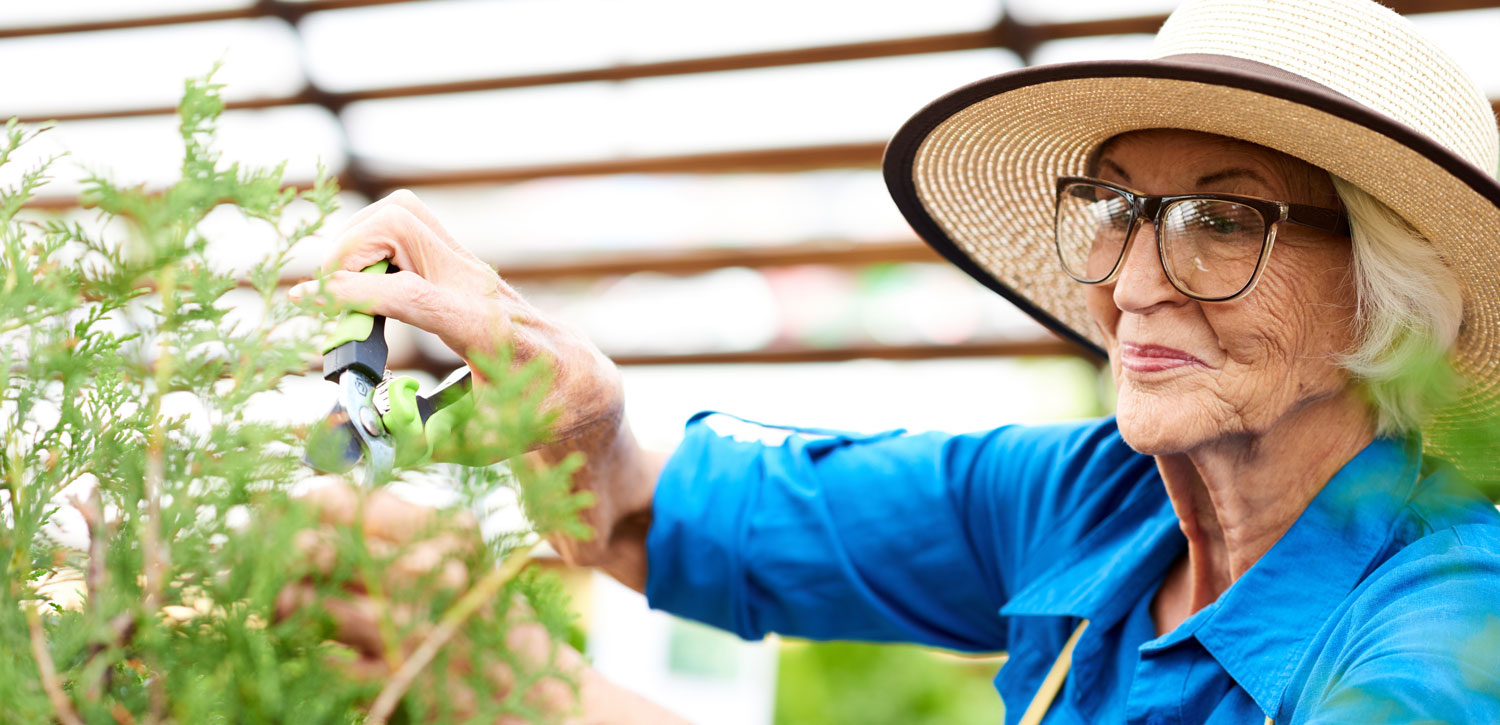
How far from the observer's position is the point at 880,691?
3715mm

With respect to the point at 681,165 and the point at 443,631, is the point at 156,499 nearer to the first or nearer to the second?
the point at 443,631

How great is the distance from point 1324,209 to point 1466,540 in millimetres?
299

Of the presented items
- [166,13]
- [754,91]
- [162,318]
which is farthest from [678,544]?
[166,13]

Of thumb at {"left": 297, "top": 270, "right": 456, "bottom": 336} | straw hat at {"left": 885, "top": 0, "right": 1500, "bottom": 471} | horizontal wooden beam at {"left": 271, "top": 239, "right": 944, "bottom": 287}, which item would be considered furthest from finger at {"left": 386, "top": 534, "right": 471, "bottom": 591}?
horizontal wooden beam at {"left": 271, "top": 239, "right": 944, "bottom": 287}

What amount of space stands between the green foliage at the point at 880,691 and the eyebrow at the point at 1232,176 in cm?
280

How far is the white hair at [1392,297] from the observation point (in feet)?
3.41

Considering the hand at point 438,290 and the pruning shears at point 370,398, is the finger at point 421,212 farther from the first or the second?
the pruning shears at point 370,398

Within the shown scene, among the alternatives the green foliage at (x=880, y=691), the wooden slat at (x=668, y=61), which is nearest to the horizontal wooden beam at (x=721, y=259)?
the wooden slat at (x=668, y=61)

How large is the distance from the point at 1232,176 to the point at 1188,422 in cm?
22

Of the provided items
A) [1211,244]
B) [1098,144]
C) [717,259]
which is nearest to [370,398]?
[1211,244]

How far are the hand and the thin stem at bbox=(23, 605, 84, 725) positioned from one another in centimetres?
24

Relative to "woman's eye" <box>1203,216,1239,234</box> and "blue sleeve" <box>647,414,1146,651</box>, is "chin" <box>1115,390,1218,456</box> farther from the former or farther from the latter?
"blue sleeve" <box>647,414,1146,651</box>

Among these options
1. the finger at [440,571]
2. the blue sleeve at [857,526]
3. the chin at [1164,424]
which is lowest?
the blue sleeve at [857,526]

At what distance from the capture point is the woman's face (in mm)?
1061
